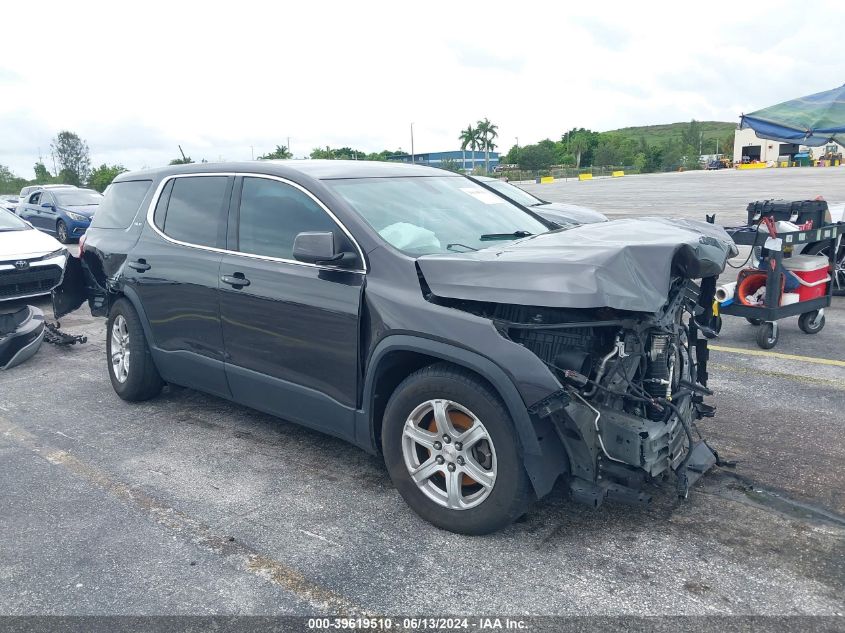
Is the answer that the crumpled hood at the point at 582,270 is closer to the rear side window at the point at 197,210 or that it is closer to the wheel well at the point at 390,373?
the wheel well at the point at 390,373

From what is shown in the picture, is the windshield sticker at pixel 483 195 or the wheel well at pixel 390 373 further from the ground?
the windshield sticker at pixel 483 195

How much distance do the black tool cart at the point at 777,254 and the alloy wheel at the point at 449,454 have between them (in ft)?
13.6

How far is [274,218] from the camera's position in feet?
14.3

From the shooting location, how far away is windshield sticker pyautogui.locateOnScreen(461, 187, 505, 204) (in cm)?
480

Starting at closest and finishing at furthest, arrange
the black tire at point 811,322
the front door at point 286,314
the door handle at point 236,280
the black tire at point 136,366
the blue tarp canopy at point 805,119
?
the front door at point 286,314
the door handle at point 236,280
the black tire at point 136,366
the black tire at point 811,322
the blue tarp canopy at point 805,119

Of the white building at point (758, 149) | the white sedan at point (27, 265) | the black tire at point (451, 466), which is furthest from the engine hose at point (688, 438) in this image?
the white building at point (758, 149)

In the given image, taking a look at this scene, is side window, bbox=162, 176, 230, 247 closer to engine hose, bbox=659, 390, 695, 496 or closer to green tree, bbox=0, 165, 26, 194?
engine hose, bbox=659, 390, 695, 496

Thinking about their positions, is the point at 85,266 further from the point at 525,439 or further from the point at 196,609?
the point at 525,439

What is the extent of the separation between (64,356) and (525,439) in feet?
18.9

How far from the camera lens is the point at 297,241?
3742 millimetres

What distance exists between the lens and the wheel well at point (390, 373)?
361cm

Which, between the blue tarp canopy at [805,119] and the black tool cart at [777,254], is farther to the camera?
the blue tarp canopy at [805,119]

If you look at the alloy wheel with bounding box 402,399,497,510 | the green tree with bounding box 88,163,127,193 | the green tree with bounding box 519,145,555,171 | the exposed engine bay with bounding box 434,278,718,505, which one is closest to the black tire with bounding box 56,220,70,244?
the alloy wheel with bounding box 402,399,497,510

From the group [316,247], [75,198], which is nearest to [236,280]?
[316,247]
